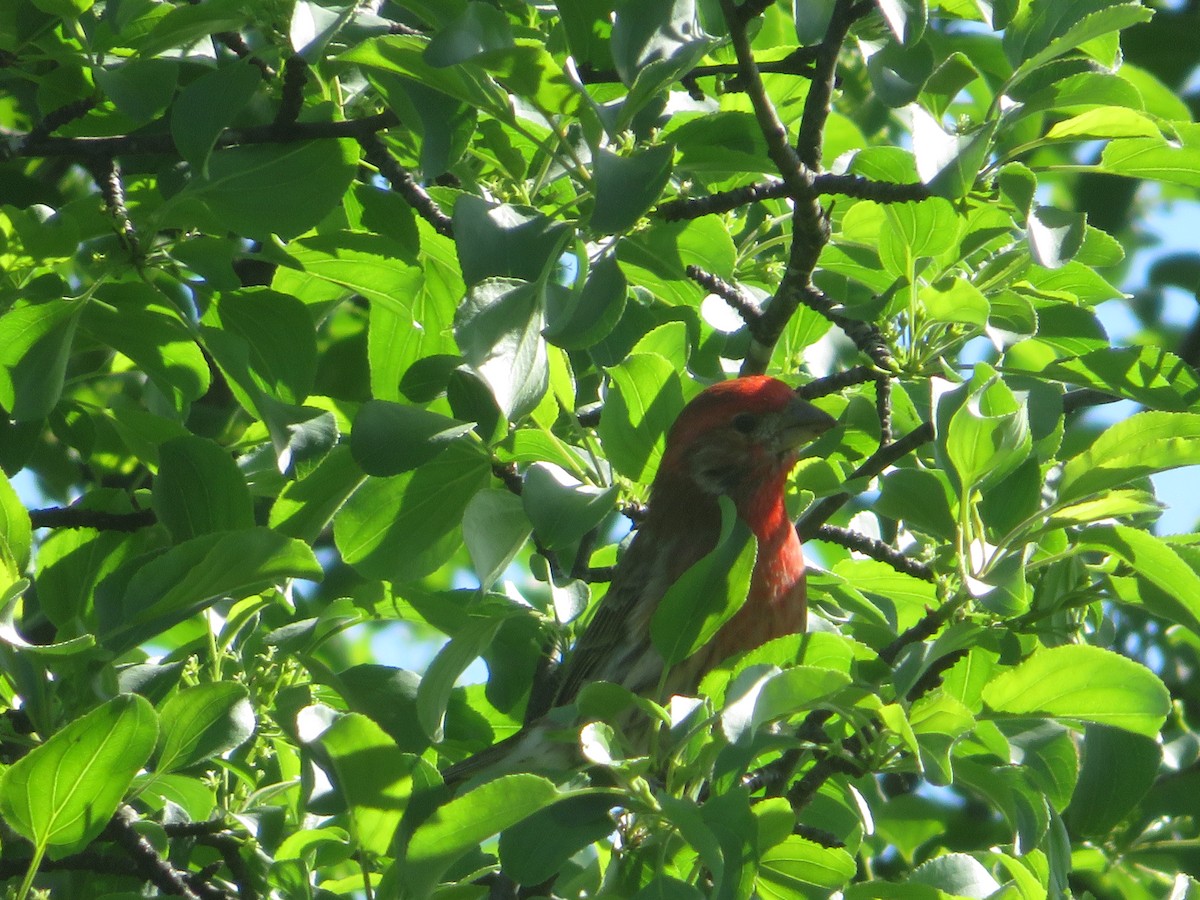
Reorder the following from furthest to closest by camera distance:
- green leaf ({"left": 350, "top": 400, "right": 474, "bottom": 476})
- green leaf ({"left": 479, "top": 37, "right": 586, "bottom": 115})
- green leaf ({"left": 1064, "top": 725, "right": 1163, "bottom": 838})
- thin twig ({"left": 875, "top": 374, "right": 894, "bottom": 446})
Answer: thin twig ({"left": 875, "top": 374, "right": 894, "bottom": 446}) < green leaf ({"left": 1064, "top": 725, "right": 1163, "bottom": 838}) < green leaf ({"left": 350, "top": 400, "right": 474, "bottom": 476}) < green leaf ({"left": 479, "top": 37, "right": 586, "bottom": 115})

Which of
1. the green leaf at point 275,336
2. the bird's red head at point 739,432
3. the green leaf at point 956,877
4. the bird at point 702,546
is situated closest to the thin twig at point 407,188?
the green leaf at point 275,336

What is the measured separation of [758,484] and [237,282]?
2293 mm

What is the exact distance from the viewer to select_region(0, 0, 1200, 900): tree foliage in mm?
2684

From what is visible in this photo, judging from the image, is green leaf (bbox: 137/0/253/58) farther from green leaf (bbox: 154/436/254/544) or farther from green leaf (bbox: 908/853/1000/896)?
green leaf (bbox: 908/853/1000/896)

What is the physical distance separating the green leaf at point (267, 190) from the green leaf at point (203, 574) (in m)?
0.83

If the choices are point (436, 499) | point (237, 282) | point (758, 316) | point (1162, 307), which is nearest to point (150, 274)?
point (237, 282)

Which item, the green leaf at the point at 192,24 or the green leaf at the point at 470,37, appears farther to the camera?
the green leaf at the point at 192,24

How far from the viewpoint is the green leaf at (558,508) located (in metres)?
2.96

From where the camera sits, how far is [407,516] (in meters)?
3.44

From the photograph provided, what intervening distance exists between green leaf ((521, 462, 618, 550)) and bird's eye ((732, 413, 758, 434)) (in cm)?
186

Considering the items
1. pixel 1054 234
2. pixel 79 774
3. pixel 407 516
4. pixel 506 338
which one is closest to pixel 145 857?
pixel 79 774

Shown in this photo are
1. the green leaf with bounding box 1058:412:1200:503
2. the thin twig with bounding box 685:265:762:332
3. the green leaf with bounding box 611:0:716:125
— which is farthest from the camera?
the thin twig with bounding box 685:265:762:332

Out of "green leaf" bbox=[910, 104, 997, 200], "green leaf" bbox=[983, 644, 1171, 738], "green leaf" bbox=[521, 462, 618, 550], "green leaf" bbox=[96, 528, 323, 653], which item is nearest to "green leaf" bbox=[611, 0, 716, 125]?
"green leaf" bbox=[910, 104, 997, 200]

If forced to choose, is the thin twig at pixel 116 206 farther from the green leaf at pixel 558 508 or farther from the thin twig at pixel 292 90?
the green leaf at pixel 558 508
